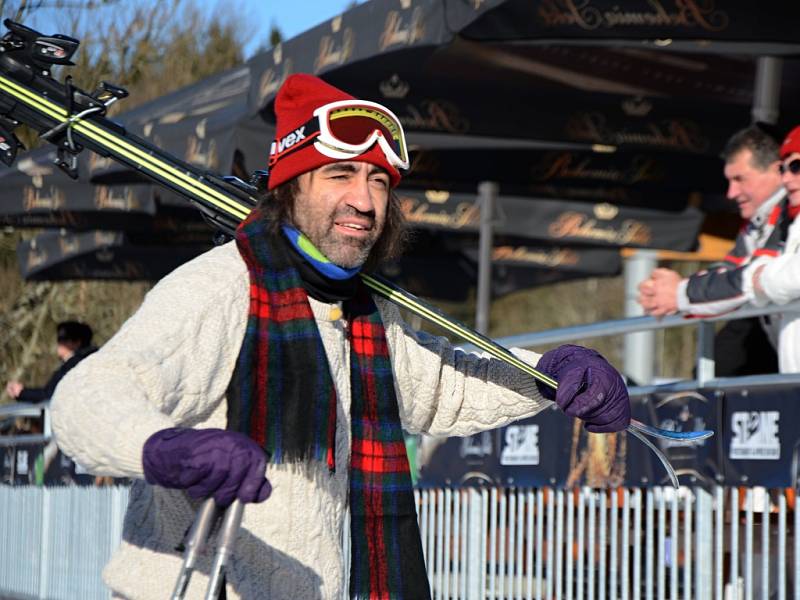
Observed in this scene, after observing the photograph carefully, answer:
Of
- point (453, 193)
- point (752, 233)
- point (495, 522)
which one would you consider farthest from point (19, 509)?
point (752, 233)

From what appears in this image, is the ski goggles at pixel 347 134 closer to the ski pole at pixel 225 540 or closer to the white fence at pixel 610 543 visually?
the ski pole at pixel 225 540

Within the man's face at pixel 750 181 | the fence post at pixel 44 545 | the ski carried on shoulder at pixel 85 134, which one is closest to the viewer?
the ski carried on shoulder at pixel 85 134

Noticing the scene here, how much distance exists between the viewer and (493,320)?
2998 cm

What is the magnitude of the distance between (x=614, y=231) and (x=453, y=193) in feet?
4.77

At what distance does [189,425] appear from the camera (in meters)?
3.40

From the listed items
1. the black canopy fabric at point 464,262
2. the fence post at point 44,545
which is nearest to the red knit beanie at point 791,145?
the fence post at point 44,545

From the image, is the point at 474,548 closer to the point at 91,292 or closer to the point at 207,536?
the point at 207,536

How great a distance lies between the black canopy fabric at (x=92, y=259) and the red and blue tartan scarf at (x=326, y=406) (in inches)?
500

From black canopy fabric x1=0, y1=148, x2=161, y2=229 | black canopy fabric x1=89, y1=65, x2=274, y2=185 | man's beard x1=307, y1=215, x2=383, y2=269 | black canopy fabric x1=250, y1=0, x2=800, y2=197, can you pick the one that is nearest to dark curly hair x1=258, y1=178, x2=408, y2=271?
man's beard x1=307, y1=215, x2=383, y2=269

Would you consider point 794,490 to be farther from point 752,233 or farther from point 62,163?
point 62,163

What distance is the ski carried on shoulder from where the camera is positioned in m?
3.84

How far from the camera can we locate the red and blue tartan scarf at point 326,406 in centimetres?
345

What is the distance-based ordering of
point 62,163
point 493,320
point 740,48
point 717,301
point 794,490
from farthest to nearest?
point 493,320 → point 740,48 → point 717,301 → point 794,490 → point 62,163

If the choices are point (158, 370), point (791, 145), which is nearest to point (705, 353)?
point (791, 145)
